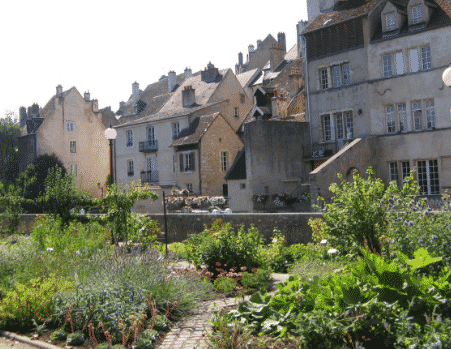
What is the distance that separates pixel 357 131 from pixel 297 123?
343cm

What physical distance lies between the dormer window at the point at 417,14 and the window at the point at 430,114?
3921mm

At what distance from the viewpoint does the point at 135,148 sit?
43.1 meters

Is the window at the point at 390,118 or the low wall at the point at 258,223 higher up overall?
the window at the point at 390,118

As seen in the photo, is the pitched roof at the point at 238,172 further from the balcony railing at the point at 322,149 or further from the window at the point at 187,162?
the window at the point at 187,162

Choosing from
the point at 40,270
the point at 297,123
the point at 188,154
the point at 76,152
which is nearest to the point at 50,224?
the point at 40,270

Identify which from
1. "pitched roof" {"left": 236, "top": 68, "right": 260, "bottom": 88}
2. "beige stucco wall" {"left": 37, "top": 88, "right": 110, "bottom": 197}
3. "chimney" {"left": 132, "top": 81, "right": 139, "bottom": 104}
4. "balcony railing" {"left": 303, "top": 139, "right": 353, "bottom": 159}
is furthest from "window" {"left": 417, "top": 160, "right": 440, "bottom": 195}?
"chimney" {"left": 132, "top": 81, "right": 139, "bottom": 104}

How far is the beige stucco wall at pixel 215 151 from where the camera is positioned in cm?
3653

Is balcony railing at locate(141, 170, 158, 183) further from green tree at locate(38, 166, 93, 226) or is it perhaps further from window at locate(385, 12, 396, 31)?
green tree at locate(38, 166, 93, 226)

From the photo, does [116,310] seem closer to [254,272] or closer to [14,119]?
[254,272]

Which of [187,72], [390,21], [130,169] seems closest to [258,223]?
[390,21]

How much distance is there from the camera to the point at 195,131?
3744cm

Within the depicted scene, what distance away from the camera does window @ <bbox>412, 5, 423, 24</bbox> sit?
917 inches

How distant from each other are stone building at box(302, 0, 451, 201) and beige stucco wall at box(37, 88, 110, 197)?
91.3ft

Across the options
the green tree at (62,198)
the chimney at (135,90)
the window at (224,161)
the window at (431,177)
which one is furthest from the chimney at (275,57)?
the green tree at (62,198)
